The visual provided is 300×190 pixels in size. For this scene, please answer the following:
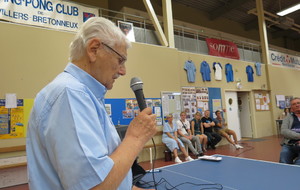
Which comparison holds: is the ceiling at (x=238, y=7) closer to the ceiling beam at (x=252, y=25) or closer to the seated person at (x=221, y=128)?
the ceiling beam at (x=252, y=25)

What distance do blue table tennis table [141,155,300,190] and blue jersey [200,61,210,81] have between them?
4634mm

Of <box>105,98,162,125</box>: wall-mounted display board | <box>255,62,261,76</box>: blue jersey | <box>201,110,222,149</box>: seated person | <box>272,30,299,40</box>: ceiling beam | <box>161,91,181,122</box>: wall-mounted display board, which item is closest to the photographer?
<box>105,98,162,125</box>: wall-mounted display board

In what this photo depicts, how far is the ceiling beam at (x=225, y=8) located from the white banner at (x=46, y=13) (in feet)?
22.3

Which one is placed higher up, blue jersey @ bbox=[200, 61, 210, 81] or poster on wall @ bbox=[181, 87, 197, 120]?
blue jersey @ bbox=[200, 61, 210, 81]

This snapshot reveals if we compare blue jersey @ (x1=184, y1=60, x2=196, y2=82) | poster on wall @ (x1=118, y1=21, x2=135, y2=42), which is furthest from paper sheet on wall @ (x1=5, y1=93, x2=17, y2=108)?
blue jersey @ (x1=184, y1=60, x2=196, y2=82)

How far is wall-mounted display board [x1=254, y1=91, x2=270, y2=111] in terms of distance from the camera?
26.2 feet

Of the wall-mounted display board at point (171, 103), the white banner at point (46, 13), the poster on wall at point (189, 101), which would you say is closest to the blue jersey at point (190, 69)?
the poster on wall at point (189, 101)

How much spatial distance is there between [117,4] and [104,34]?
8.30m

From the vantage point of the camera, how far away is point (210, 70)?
6758 mm

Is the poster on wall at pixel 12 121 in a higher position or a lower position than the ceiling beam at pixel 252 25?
lower

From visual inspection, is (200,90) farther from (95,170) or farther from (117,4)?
(95,170)

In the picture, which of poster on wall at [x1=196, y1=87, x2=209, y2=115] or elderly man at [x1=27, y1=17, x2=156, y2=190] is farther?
poster on wall at [x1=196, y1=87, x2=209, y2=115]

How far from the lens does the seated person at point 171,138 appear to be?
4.87 meters

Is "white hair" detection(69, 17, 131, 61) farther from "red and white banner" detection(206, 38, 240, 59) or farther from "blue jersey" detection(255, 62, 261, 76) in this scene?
"blue jersey" detection(255, 62, 261, 76)
